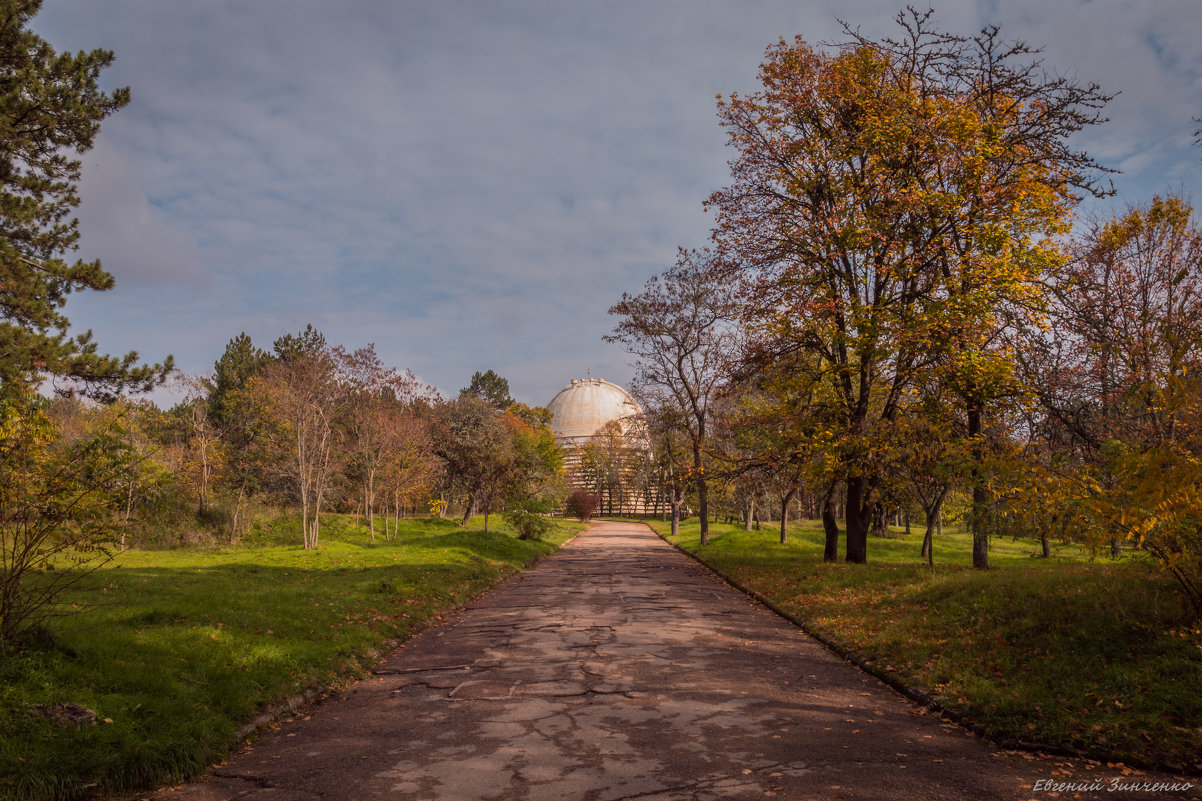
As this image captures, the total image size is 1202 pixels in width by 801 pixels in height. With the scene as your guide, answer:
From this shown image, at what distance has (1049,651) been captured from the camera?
7363 mm

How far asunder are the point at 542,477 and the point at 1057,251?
24621 millimetres

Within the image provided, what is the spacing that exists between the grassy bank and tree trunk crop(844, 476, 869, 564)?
542 centimetres

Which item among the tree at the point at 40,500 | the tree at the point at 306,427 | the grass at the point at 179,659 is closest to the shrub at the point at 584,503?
the tree at the point at 306,427

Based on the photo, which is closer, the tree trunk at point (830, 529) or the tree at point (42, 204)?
the tree at point (42, 204)

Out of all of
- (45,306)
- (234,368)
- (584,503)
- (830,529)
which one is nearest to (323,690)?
(45,306)

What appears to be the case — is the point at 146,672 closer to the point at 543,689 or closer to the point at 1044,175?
the point at 543,689

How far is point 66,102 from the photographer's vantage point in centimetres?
1342

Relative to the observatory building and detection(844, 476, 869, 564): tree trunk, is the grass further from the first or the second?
the observatory building

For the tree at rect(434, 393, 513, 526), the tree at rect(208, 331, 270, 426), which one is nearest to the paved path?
the tree at rect(434, 393, 513, 526)

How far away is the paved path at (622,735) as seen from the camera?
15.4 ft

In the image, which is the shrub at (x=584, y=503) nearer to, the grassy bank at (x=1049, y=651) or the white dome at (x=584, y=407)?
the white dome at (x=584, y=407)

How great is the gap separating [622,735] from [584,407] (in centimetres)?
Answer: 9478

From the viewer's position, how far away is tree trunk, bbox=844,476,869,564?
59.1 feet

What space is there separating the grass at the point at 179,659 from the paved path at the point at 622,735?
44cm
